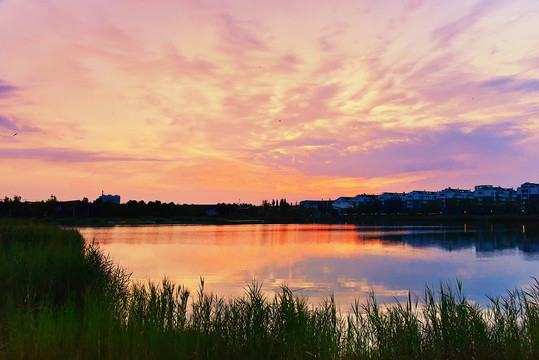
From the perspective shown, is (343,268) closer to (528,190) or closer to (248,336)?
(248,336)

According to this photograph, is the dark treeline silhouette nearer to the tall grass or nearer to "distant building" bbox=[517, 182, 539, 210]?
"distant building" bbox=[517, 182, 539, 210]

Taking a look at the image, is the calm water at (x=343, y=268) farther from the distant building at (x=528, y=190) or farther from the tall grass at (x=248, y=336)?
the distant building at (x=528, y=190)

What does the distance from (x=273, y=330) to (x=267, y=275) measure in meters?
15.4

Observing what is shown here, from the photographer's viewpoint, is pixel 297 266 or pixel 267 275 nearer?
pixel 267 275

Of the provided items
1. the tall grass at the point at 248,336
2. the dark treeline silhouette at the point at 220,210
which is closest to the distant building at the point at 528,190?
the dark treeline silhouette at the point at 220,210

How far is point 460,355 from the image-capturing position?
25.1ft

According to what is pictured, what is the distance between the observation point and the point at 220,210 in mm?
148625

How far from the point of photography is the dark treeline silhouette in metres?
103

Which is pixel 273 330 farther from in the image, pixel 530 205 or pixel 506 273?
pixel 530 205

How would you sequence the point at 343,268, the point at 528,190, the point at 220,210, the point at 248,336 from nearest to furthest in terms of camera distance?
the point at 248,336 < the point at 343,268 < the point at 220,210 < the point at 528,190

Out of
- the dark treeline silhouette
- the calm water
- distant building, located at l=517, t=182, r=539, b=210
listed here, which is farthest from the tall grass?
distant building, located at l=517, t=182, r=539, b=210

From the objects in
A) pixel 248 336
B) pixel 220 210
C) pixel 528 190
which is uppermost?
pixel 528 190

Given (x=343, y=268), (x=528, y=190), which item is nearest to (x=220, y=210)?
(x=343, y=268)

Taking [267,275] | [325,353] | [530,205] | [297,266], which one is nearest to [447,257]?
[297,266]
